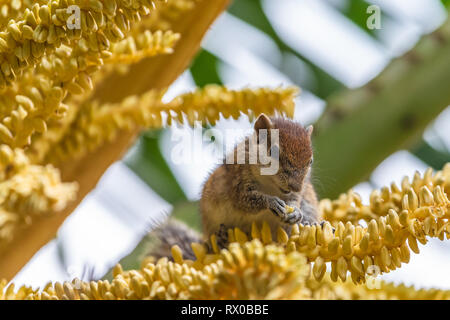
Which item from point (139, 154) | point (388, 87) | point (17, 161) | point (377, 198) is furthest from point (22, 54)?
point (139, 154)

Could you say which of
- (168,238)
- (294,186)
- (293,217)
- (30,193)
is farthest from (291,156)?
(30,193)

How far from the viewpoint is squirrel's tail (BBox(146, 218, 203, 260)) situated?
123 cm

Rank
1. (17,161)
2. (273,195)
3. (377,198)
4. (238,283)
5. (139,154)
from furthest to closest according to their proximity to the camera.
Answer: (139,154) → (273,195) → (377,198) → (17,161) → (238,283)

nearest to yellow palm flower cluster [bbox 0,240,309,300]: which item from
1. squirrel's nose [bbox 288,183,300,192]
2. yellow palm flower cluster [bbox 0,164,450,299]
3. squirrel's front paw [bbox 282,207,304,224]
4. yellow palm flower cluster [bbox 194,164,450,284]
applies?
yellow palm flower cluster [bbox 0,164,450,299]

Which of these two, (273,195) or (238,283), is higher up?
(238,283)

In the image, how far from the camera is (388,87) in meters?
1.30

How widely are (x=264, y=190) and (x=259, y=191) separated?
3cm

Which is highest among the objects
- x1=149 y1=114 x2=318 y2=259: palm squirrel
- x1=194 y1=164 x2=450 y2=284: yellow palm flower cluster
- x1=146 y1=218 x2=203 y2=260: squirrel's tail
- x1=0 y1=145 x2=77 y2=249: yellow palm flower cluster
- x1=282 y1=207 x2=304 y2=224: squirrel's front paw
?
x1=194 y1=164 x2=450 y2=284: yellow palm flower cluster

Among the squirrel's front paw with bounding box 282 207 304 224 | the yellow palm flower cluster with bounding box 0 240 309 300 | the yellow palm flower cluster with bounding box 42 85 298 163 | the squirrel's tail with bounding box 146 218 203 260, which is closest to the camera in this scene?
the yellow palm flower cluster with bounding box 0 240 309 300

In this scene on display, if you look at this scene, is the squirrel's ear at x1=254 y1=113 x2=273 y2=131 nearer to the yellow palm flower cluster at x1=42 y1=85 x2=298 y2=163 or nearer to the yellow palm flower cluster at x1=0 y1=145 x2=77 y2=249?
the yellow palm flower cluster at x1=42 y1=85 x2=298 y2=163

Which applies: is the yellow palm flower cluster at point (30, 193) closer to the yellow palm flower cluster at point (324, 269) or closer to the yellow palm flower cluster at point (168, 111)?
the yellow palm flower cluster at point (324, 269)

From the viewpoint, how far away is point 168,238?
1.24 m

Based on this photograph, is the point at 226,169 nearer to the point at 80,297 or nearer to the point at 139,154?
the point at 139,154
